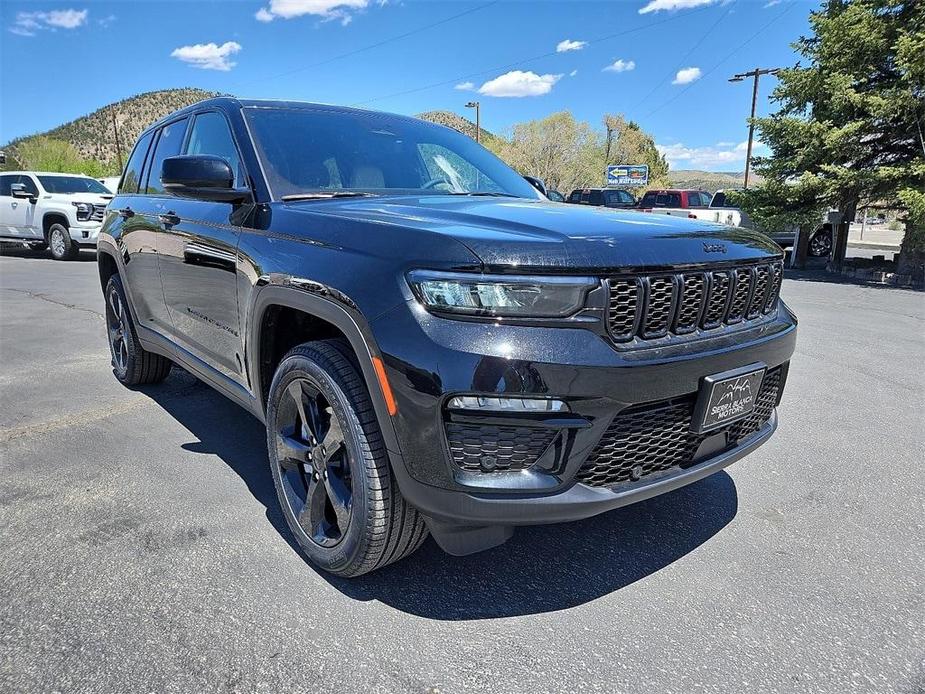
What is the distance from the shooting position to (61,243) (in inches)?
549

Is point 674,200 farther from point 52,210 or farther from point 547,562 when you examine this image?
point 547,562

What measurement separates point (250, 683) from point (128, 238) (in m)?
3.19

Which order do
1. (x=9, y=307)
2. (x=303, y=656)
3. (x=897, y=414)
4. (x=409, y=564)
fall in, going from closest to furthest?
(x=303, y=656) → (x=409, y=564) → (x=897, y=414) → (x=9, y=307)

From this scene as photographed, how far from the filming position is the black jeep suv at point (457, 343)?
182 centimetres

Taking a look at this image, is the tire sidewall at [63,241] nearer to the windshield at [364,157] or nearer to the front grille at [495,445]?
the windshield at [364,157]

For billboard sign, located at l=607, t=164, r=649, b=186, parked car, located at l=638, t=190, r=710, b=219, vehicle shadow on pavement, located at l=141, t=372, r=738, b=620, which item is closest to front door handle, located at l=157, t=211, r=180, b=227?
vehicle shadow on pavement, located at l=141, t=372, r=738, b=620

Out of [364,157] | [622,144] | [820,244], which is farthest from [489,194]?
[622,144]

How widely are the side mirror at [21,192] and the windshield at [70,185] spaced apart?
0.36 m

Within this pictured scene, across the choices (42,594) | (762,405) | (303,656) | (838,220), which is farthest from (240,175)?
(838,220)

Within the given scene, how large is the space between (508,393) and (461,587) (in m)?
0.94

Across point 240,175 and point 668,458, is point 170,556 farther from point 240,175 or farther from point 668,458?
point 668,458

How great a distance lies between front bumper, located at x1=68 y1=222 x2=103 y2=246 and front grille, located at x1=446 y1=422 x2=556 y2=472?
14.3 meters

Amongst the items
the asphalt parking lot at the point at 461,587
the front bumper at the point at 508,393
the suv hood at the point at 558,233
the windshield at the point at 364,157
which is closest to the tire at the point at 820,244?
the asphalt parking lot at the point at 461,587

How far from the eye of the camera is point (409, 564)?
246 centimetres
